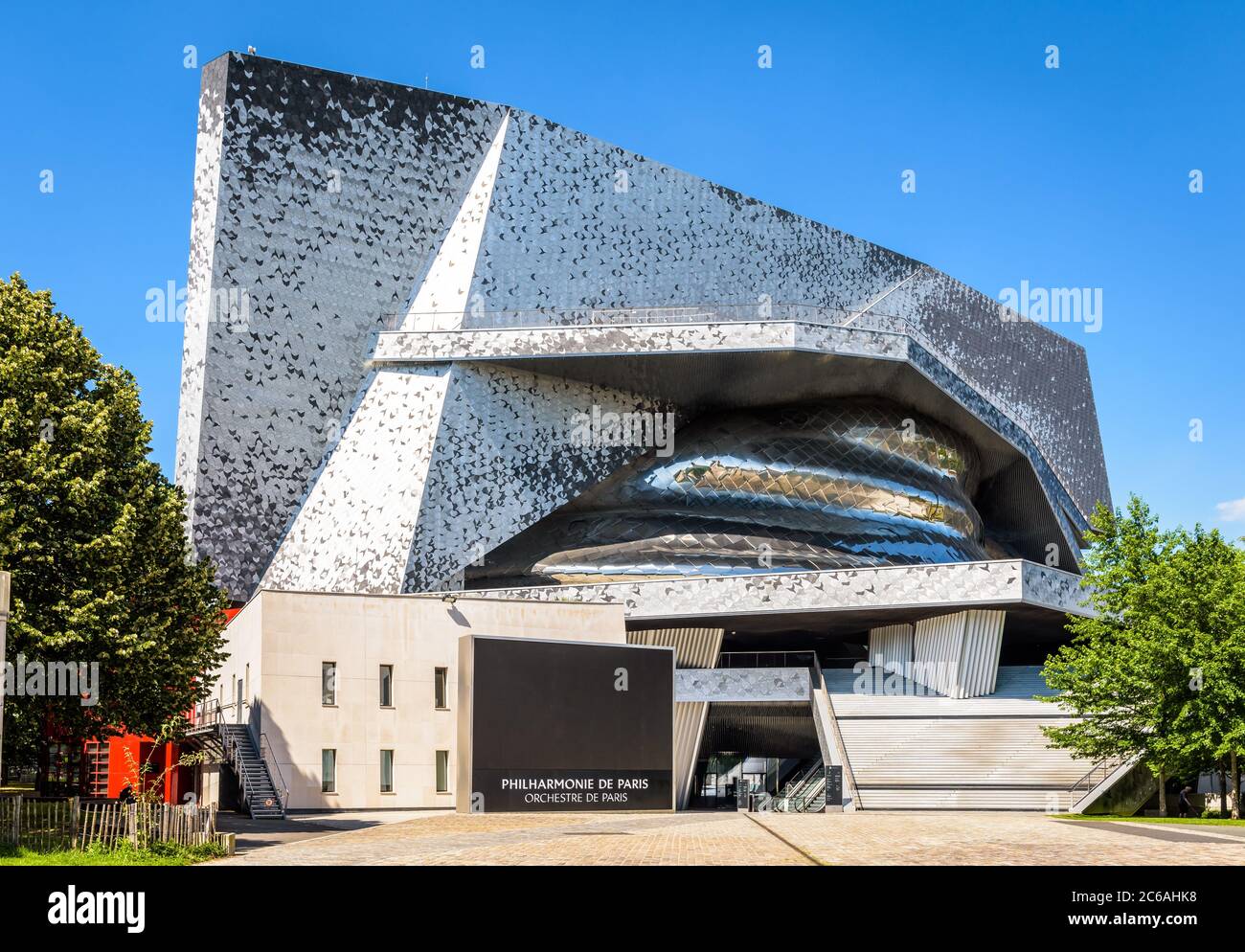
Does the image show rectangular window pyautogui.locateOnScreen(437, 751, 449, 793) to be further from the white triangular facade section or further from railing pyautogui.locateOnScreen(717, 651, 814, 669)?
the white triangular facade section

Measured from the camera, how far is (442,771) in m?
37.2

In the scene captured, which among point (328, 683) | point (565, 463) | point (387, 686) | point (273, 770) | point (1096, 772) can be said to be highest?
point (565, 463)

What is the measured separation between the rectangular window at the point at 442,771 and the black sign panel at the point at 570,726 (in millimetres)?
6093

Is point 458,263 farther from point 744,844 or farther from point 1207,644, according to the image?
point 744,844

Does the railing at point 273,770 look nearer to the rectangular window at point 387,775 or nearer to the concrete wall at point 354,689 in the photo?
the concrete wall at point 354,689

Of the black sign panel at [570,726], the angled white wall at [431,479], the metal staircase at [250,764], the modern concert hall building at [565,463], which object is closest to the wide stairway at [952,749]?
the modern concert hall building at [565,463]

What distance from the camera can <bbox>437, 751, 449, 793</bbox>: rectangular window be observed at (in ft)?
122

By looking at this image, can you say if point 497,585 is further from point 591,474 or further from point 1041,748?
point 1041,748

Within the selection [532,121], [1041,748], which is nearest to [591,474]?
[532,121]

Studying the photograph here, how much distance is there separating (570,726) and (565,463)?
1924 centimetres

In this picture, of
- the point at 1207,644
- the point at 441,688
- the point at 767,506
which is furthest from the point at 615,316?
the point at 1207,644

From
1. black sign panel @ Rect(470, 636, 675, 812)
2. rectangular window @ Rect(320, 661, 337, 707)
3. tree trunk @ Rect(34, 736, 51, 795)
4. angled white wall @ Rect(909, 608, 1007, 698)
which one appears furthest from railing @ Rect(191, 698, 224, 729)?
angled white wall @ Rect(909, 608, 1007, 698)

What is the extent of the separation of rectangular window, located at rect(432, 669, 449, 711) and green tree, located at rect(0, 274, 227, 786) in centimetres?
823
